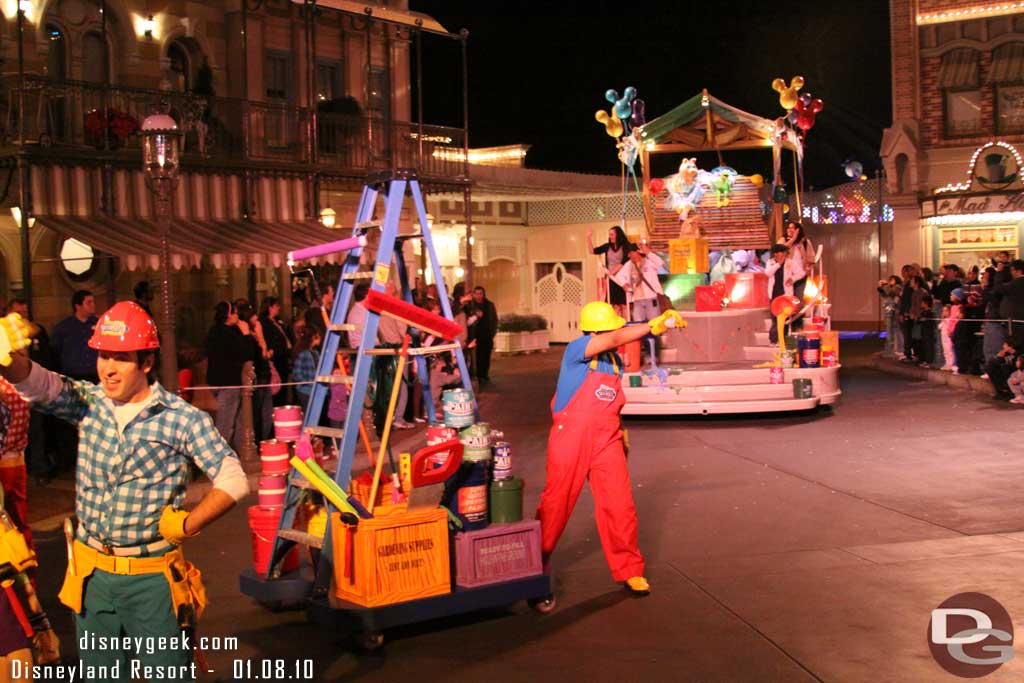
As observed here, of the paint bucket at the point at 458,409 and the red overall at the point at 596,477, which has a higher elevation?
the paint bucket at the point at 458,409

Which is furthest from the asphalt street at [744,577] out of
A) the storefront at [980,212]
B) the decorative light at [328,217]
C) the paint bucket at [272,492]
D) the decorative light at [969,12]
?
the decorative light at [969,12]

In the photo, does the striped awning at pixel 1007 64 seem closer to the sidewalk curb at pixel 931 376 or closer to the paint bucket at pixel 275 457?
the sidewalk curb at pixel 931 376

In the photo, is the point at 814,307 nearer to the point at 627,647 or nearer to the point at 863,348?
the point at 863,348

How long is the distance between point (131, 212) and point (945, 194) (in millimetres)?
23139

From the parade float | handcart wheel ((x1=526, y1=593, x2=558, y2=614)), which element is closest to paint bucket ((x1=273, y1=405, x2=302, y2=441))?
handcart wheel ((x1=526, y1=593, x2=558, y2=614))

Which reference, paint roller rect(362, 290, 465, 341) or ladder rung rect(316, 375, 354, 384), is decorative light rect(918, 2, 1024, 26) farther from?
ladder rung rect(316, 375, 354, 384)

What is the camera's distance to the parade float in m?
17.4

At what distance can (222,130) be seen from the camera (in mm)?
20219

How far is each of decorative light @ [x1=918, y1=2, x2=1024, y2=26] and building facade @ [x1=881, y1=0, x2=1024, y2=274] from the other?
28 millimetres

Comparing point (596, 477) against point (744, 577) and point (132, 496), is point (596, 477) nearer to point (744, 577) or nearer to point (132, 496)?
point (744, 577)

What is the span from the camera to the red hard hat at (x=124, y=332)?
15.9 feet

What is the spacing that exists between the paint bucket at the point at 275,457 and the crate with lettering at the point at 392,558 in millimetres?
788

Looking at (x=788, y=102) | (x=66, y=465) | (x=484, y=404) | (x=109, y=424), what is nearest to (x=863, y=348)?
(x=788, y=102)

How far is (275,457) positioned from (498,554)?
1.57 metres
